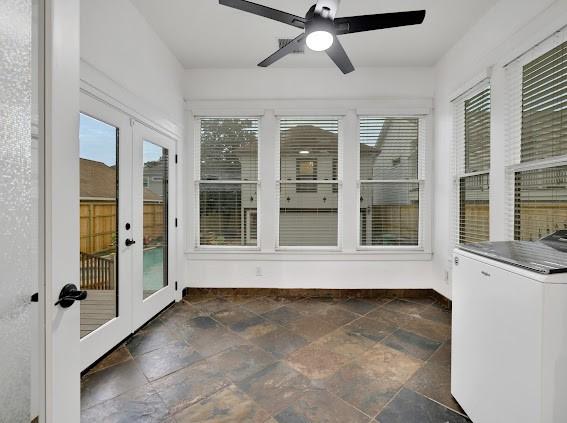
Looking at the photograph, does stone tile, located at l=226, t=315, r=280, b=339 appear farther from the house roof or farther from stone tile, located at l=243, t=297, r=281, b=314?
the house roof

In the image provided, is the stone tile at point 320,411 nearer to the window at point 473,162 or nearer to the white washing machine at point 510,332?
the white washing machine at point 510,332

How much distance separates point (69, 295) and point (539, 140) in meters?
3.14

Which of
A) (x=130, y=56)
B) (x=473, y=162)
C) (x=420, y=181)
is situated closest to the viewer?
(x=130, y=56)

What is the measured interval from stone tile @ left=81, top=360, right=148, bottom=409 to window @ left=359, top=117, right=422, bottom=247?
2937 millimetres

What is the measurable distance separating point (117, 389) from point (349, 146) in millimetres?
3502

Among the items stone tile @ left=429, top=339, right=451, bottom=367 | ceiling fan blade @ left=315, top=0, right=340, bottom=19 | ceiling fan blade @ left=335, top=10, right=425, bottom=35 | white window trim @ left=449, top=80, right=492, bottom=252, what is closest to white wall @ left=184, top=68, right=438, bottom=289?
white window trim @ left=449, top=80, right=492, bottom=252

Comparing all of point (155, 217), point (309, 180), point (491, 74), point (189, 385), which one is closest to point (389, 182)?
point (309, 180)

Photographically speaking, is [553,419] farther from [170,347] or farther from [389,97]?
[389,97]

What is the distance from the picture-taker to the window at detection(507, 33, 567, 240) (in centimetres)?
199

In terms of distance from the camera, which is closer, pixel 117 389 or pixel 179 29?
→ pixel 117 389

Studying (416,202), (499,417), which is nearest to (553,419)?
(499,417)

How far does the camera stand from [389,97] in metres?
3.70

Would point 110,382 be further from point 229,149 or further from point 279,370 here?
point 229,149

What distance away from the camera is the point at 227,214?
3846 millimetres
